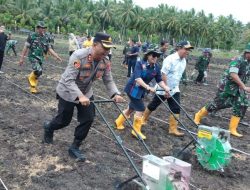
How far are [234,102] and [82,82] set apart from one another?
13.1 ft

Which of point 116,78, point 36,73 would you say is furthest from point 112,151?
point 116,78

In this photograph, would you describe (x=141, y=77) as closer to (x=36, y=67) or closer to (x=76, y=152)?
(x=76, y=152)

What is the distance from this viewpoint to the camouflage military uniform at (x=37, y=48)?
9164 mm

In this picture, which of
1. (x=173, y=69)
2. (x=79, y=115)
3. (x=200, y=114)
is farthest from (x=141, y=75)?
(x=200, y=114)

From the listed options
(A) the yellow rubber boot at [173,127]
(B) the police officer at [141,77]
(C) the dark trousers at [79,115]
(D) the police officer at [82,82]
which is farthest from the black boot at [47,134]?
(A) the yellow rubber boot at [173,127]

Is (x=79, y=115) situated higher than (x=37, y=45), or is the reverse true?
(x=37, y=45)

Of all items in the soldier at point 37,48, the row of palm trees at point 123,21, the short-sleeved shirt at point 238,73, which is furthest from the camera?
the row of palm trees at point 123,21

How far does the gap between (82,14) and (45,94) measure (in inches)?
2694

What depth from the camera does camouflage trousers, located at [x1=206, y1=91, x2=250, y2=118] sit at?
25.0 feet

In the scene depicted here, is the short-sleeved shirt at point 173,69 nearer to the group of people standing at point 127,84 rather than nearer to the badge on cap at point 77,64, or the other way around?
the group of people standing at point 127,84

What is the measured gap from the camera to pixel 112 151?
5.95 m

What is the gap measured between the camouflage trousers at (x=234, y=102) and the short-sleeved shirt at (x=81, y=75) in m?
3.52

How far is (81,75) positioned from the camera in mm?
4871

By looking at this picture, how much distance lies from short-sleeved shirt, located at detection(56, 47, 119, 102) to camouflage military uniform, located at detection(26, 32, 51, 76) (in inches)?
173
